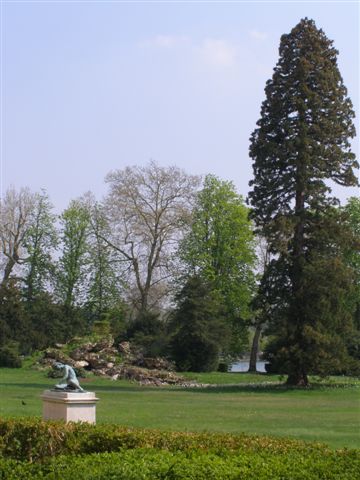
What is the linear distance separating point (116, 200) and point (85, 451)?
46.1 m

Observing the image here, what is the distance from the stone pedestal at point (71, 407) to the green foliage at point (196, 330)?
2773 centimetres

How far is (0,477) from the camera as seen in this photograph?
9.91m

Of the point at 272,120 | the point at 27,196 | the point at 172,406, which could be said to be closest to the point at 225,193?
the point at 27,196

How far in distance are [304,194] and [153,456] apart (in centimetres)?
2586

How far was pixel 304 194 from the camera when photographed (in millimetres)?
34094

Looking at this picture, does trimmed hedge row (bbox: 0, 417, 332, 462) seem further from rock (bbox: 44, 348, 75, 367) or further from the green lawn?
rock (bbox: 44, 348, 75, 367)

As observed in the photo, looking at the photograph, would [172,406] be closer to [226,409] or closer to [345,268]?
[226,409]

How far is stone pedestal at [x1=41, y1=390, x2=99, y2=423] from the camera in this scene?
14.2 m

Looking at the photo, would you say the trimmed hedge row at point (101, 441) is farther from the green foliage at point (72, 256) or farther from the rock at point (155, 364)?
the green foliage at point (72, 256)

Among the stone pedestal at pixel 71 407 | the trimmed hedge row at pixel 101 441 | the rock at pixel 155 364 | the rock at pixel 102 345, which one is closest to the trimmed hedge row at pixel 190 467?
the trimmed hedge row at pixel 101 441

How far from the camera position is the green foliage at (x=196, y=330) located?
42.5 meters

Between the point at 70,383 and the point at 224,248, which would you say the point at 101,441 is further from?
the point at 224,248

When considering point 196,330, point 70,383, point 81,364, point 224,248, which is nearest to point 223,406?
point 70,383

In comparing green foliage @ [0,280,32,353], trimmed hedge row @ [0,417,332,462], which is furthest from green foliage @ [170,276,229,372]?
trimmed hedge row @ [0,417,332,462]
